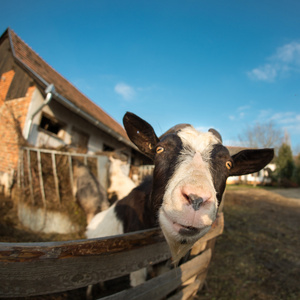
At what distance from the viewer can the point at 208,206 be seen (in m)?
1.31

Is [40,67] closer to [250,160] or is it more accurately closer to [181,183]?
[250,160]

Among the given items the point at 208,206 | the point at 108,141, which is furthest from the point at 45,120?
the point at 208,206

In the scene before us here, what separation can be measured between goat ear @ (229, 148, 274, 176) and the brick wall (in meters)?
7.56

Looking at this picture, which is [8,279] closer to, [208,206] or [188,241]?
[188,241]

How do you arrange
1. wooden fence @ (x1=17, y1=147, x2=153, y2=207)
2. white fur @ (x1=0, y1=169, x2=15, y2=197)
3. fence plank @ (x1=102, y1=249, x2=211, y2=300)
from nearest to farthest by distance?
fence plank @ (x1=102, y1=249, x2=211, y2=300)
wooden fence @ (x1=17, y1=147, x2=153, y2=207)
white fur @ (x1=0, y1=169, x2=15, y2=197)

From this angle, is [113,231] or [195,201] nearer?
[195,201]

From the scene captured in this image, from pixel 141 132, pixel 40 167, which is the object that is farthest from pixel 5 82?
pixel 141 132

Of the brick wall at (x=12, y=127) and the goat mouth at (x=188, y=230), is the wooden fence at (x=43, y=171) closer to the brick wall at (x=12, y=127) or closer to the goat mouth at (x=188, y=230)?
the brick wall at (x=12, y=127)

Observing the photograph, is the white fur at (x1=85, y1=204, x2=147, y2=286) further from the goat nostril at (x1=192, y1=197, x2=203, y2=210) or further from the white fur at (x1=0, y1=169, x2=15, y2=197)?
the white fur at (x1=0, y1=169, x2=15, y2=197)

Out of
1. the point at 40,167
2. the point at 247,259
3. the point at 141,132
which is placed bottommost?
the point at 247,259

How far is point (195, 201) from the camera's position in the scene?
1282 mm

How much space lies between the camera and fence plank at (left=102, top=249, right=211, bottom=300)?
175 centimetres

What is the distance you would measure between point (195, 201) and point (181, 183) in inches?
6.6

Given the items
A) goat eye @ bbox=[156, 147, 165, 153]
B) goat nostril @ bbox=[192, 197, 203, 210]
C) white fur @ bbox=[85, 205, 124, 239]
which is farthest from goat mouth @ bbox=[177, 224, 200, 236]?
white fur @ bbox=[85, 205, 124, 239]
